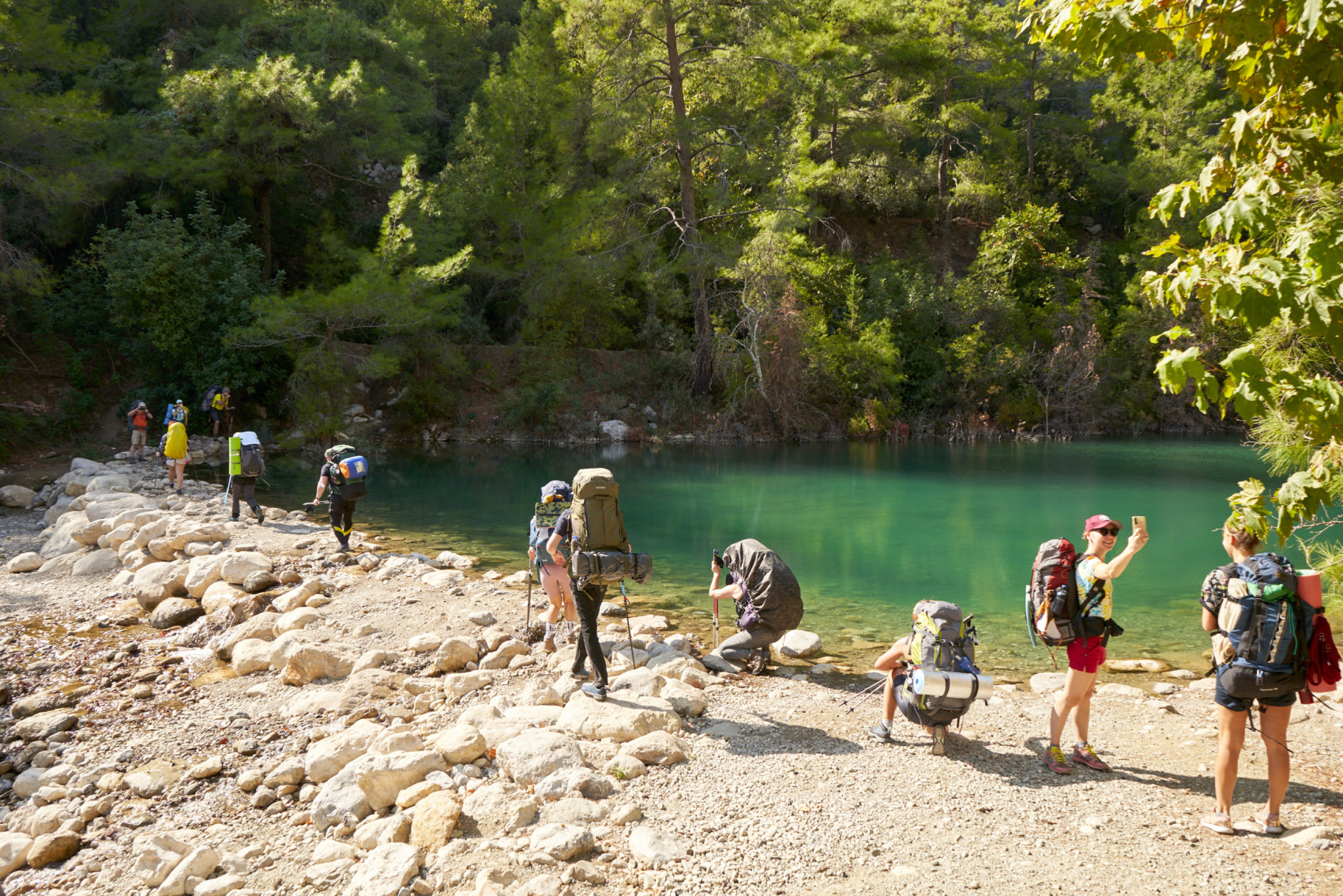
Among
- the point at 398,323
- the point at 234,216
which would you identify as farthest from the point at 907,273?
the point at 234,216

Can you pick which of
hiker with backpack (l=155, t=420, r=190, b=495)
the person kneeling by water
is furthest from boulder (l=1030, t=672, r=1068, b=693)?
hiker with backpack (l=155, t=420, r=190, b=495)

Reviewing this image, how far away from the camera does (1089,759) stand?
15.6 ft

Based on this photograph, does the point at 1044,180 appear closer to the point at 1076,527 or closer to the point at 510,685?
the point at 1076,527

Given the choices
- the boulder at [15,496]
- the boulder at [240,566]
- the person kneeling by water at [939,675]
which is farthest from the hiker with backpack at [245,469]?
the person kneeling by water at [939,675]

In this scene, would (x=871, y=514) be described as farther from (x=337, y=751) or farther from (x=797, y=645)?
(x=337, y=751)

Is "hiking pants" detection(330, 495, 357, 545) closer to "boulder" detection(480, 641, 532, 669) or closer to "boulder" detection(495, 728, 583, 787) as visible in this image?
"boulder" detection(480, 641, 532, 669)

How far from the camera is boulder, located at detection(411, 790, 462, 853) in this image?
12.7ft

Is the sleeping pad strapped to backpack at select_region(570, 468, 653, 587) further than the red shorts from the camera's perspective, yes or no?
Yes

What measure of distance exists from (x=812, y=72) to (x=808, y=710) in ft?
85.1

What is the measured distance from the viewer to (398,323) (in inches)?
952

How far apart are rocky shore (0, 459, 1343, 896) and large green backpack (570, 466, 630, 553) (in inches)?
41.2

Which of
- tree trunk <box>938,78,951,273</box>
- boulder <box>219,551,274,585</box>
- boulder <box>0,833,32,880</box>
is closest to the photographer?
boulder <box>0,833,32,880</box>

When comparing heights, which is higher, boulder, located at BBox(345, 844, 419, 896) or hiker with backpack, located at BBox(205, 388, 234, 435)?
hiker with backpack, located at BBox(205, 388, 234, 435)

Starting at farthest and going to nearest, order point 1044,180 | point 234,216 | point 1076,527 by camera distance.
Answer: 1. point 1044,180
2. point 234,216
3. point 1076,527
